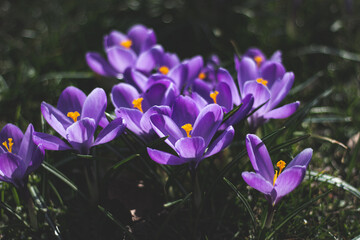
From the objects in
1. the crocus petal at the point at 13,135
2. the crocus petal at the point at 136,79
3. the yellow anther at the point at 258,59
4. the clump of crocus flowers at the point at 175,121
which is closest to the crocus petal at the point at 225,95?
the clump of crocus flowers at the point at 175,121

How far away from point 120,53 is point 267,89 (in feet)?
2.11

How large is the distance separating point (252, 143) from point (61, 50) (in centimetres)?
165

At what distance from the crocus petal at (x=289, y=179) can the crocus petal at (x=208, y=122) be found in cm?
23

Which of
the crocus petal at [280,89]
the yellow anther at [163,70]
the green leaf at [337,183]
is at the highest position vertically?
the yellow anther at [163,70]

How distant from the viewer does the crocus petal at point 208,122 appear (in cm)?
115

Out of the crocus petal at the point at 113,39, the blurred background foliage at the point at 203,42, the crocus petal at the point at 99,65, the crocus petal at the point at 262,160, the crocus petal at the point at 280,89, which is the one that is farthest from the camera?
the blurred background foliage at the point at 203,42

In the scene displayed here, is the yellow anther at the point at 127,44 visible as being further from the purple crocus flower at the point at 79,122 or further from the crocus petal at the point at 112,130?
the crocus petal at the point at 112,130

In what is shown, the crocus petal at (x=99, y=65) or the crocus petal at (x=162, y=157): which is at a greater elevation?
the crocus petal at (x=99, y=65)

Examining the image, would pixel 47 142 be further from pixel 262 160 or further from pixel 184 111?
pixel 262 160

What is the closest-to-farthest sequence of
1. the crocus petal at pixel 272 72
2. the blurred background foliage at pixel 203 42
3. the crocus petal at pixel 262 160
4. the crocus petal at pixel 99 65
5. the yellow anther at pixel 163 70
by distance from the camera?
the crocus petal at pixel 262 160 < the crocus petal at pixel 272 72 < the yellow anther at pixel 163 70 < the crocus petal at pixel 99 65 < the blurred background foliage at pixel 203 42

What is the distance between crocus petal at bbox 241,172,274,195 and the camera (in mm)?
1051

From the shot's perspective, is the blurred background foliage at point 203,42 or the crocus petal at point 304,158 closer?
the crocus petal at point 304,158

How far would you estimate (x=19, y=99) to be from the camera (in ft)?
6.68

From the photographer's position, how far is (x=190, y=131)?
1.21 meters
